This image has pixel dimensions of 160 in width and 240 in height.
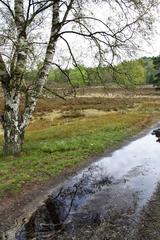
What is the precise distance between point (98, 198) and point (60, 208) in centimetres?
122

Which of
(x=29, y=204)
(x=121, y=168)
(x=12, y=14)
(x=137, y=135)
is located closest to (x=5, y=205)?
(x=29, y=204)

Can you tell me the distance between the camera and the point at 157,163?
15367 millimetres

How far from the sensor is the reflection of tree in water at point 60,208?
27.5 ft

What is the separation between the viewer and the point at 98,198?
1070 cm

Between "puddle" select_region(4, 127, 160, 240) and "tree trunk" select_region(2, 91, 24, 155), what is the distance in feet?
11.2

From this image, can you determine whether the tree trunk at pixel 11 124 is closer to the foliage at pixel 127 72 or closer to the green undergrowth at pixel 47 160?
the green undergrowth at pixel 47 160

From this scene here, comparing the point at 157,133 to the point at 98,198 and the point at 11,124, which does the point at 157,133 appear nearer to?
the point at 11,124

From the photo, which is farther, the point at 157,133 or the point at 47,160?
the point at 157,133

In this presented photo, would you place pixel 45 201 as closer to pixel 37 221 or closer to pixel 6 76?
pixel 37 221

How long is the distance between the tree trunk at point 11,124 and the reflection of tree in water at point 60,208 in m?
3.87

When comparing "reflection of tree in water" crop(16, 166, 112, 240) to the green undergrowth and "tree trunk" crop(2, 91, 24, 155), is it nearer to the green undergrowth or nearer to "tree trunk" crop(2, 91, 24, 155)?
the green undergrowth

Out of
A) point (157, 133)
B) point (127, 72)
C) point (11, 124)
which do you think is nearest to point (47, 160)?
point (11, 124)

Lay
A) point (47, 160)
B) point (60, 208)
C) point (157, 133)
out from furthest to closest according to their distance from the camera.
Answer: point (157, 133) < point (47, 160) < point (60, 208)

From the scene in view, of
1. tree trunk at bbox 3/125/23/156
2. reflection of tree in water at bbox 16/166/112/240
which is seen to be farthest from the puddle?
tree trunk at bbox 3/125/23/156
